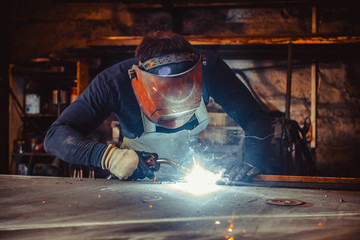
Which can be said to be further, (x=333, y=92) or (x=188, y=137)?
(x=333, y=92)

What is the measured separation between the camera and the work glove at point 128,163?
5.81ft

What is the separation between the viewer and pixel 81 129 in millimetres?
2025

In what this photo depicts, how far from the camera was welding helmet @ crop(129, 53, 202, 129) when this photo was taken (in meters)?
1.73

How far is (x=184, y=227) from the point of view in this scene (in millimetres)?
934

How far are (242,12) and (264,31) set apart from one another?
1.43ft

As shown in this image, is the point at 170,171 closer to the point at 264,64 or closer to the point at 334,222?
the point at 334,222

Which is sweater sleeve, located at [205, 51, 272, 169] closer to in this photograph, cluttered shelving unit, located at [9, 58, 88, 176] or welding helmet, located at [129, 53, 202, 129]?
welding helmet, located at [129, 53, 202, 129]

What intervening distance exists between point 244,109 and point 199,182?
2.37 ft

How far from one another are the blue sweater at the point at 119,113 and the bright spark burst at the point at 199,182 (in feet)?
1.36

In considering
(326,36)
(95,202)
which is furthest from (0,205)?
(326,36)

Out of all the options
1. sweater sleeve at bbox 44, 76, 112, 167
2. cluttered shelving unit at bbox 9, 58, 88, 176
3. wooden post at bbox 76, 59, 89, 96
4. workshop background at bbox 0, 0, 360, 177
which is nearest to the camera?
sweater sleeve at bbox 44, 76, 112, 167

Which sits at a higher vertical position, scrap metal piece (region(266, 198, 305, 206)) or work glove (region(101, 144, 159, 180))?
work glove (region(101, 144, 159, 180))

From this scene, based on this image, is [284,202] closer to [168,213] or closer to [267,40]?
[168,213]

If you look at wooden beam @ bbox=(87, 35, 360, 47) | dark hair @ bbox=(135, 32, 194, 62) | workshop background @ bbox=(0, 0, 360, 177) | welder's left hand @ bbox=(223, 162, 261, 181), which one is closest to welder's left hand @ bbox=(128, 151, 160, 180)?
welder's left hand @ bbox=(223, 162, 261, 181)
